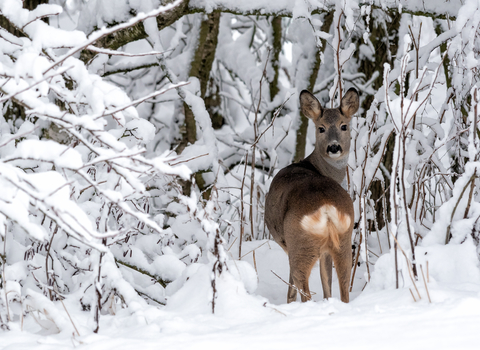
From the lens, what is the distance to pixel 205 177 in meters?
5.69

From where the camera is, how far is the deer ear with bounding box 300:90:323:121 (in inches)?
183

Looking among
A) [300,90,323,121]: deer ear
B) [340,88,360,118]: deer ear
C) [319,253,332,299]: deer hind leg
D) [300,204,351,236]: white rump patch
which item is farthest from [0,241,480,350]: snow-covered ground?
[300,90,323,121]: deer ear

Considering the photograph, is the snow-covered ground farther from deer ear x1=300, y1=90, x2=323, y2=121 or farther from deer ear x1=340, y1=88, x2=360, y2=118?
deer ear x1=300, y1=90, x2=323, y2=121

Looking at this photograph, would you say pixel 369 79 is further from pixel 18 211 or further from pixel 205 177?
pixel 18 211

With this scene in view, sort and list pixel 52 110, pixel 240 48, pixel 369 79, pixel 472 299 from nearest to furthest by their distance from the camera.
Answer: pixel 52 110, pixel 472 299, pixel 369 79, pixel 240 48

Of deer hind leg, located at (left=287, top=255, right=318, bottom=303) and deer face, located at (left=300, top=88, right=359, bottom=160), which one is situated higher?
deer face, located at (left=300, top=88, right=359, bottom=160)

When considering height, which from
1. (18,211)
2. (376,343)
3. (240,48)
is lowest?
(376,343)

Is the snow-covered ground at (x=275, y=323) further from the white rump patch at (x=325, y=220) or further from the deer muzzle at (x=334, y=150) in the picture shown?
the deer muzzle at (x=334, y=150)

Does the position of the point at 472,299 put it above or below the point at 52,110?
below

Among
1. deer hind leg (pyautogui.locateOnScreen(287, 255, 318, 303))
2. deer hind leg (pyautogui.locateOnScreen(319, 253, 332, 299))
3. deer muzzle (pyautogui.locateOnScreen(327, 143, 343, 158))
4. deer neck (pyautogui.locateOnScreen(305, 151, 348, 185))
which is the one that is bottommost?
deer hind leg (pyautogui.locateOnScreen(319, 253, 332, 299))

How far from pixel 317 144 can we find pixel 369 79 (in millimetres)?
2269

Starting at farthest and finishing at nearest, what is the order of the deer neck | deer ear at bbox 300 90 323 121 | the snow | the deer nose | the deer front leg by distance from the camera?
deer ear at bbox 300 90 323 121
the deer neck
the deer nose
the deer front leg
the snow

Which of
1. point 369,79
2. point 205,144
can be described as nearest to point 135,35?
point 205,144

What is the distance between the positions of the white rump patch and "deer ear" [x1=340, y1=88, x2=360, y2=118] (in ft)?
4.50
